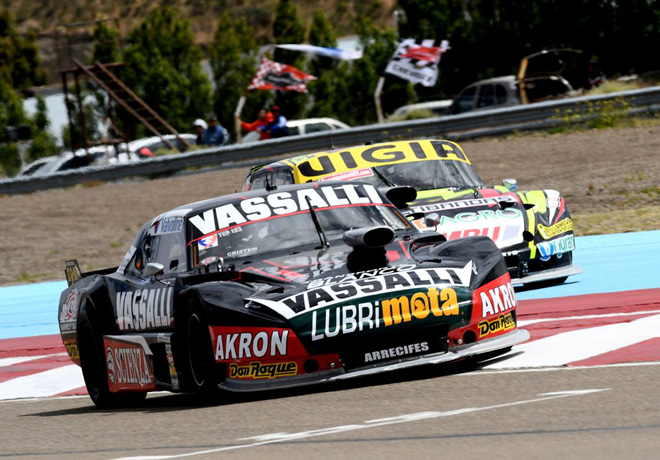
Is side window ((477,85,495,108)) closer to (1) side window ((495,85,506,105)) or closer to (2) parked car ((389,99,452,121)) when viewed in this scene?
(1) side window ((495,85,506,105))

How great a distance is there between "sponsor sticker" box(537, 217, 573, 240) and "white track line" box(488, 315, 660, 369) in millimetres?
2629

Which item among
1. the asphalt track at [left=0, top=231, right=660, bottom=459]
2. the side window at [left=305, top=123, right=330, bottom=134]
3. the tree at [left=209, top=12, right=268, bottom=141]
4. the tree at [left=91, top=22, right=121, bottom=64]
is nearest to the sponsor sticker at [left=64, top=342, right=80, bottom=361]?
the asphalt track at [left=0, top=231, right=660, bottom=459]

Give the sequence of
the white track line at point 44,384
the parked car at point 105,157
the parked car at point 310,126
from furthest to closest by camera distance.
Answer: the parked car at point 310,126 → the parked car at point 105,157 → the white track line at point 44,384

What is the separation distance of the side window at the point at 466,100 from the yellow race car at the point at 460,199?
16.3m

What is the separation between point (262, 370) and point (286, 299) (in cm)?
39

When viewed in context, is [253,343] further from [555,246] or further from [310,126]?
[310,126]

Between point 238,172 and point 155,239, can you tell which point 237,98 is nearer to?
point 238,172

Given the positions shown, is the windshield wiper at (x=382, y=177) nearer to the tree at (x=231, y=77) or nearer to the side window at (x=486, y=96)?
the side window at (x=486, y=96)

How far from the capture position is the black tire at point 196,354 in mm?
6766

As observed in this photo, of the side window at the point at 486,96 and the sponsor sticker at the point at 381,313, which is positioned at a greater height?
the sponsor sticker at the point at 381,313

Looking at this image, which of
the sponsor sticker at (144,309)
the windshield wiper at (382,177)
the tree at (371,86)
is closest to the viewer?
the sponsor sticker at (144,309)

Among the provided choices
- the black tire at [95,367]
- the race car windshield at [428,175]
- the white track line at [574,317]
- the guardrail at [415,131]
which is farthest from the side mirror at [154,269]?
the guardrail at [415,131]

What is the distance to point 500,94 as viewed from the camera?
28.9m

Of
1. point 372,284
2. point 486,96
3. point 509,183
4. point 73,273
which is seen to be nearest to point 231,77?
point 486,96
